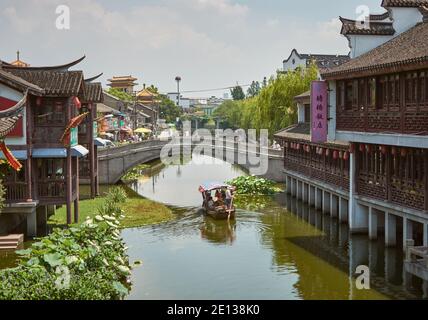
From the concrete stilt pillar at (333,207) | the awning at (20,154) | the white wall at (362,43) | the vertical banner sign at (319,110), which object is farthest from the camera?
the concrete stilt pillar at (333,207)

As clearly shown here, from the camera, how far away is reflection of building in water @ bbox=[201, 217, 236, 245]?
1111 inches

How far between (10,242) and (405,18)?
64.2ft

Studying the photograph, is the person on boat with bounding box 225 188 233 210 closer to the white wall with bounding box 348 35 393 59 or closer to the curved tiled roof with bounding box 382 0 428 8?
the white wall with bounding box 348 35 393 59

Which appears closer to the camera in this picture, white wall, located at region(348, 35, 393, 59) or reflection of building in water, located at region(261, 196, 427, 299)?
reflection of building in water, located at region(261, 196, 427, 299)

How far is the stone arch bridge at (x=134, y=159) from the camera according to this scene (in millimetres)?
47531

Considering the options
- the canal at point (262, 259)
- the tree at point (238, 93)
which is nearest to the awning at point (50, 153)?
the canal at point (262, 259)

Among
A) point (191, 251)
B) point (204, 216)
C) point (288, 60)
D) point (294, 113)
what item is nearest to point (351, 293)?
point (191, 251)

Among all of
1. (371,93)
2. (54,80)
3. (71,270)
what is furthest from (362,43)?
(71,270)

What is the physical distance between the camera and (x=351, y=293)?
64.1ft

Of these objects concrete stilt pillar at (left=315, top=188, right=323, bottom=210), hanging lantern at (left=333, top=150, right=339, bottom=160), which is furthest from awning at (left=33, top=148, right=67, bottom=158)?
concrete stilt pillar at (left=315, top=188, right=323, bottom=210)

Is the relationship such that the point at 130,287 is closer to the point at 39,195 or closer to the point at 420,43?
the point at 39,195

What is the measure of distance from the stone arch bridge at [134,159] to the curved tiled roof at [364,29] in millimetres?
18348

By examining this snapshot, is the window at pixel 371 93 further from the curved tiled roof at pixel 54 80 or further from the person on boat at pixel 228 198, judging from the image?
the curved tiled roof at pixel 54 80

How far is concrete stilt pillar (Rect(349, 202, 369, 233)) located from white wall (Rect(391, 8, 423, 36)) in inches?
327
